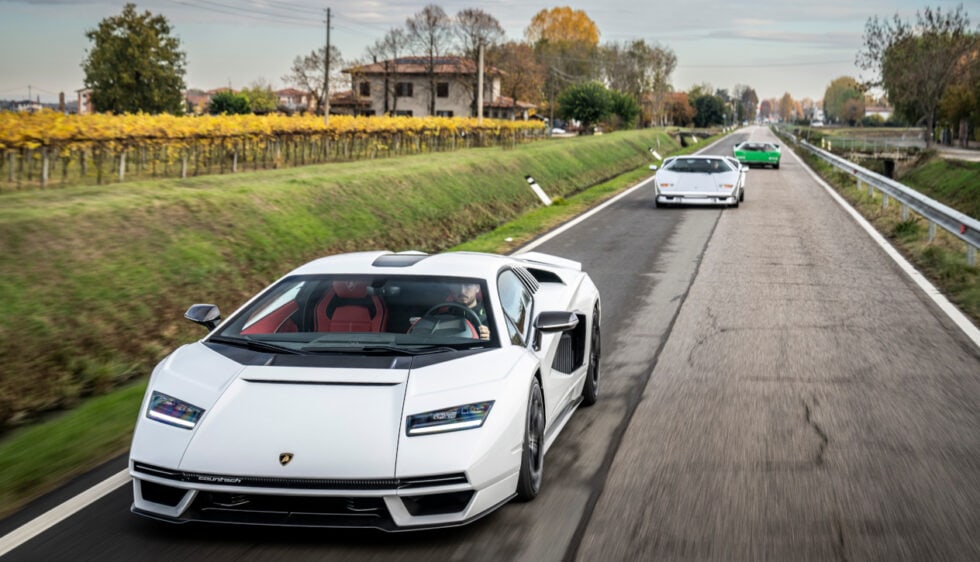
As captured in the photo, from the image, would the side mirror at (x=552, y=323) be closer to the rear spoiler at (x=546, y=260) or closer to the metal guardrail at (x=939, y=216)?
the rear spoiler at (x=546, y=260)

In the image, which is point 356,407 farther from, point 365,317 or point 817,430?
point 817,430

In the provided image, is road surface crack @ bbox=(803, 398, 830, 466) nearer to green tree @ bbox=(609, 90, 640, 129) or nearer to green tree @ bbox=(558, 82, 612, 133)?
green tree @ bbox=(558, 82, 612, 133)

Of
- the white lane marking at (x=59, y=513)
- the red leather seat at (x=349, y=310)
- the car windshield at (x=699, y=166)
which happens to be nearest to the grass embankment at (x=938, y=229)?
the car windshield at (x=699, y=166)

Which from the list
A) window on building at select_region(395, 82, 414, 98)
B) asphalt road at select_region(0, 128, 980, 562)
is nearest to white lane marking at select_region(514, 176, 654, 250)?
asphalt road at select_region(0, 128, 980, 562)

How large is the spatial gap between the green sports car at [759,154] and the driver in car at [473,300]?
42.3 metres

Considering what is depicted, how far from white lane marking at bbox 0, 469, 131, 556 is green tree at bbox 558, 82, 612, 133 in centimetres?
9851

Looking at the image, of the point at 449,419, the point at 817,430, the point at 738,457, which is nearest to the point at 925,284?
the point at 817,430

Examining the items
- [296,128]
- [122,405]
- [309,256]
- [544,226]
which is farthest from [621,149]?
[122,405]

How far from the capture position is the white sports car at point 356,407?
4625 millimetres

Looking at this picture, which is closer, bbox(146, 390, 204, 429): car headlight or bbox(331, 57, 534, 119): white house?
bbox(146, 390, 204, 429): car headlight

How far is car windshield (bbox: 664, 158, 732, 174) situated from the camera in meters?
26.6

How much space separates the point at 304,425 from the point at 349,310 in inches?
56.0

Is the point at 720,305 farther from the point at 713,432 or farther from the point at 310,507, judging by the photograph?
the point at 310,507

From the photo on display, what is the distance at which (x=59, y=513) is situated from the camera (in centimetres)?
529
